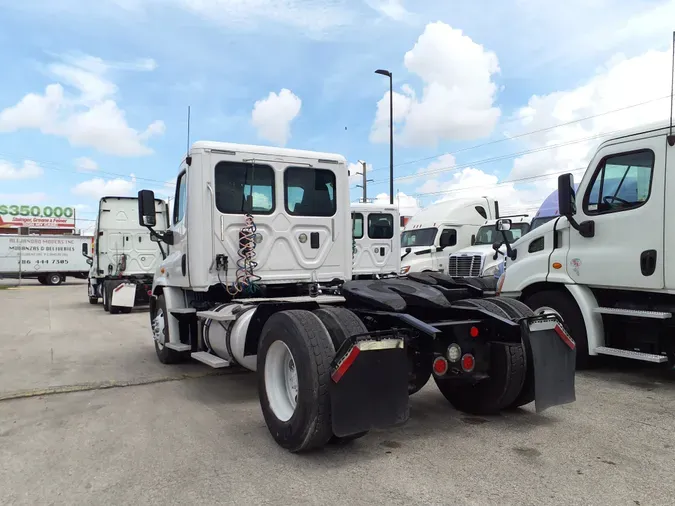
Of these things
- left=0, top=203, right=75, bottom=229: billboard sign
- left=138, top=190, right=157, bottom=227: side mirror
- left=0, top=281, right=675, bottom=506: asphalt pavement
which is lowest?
left=0, top=281, right=675, bottom=506: asphalt pavement

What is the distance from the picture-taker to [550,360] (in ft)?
13.7

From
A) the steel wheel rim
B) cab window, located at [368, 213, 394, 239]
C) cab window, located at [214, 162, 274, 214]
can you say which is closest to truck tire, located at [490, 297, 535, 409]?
the steel wheel rim

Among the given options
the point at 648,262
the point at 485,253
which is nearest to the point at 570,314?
the point at 648,262

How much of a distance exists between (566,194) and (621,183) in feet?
1.99

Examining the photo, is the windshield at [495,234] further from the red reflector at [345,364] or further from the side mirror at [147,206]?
the red reflector at [345,364]

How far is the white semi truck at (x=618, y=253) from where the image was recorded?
18.5 feet

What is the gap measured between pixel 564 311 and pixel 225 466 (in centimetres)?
471

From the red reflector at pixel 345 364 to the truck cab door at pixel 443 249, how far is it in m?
12.3

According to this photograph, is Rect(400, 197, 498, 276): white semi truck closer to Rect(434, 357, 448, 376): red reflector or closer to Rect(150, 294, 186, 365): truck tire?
Rect(150, 294, 186, 365): truck tire

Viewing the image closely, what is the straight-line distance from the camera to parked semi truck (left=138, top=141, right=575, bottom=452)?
11.6 feet

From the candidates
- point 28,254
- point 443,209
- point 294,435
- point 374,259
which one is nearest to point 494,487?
point 294,435

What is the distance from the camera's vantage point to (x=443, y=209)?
53.2 ft

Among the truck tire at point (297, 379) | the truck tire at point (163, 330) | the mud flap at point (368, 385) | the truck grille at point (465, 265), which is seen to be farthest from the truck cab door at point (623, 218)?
the truck grille at point (465, 265)

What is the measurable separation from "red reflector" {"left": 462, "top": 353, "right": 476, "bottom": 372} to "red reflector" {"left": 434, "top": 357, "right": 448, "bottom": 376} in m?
0.18
